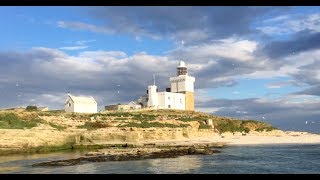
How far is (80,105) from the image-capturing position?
80.5 m

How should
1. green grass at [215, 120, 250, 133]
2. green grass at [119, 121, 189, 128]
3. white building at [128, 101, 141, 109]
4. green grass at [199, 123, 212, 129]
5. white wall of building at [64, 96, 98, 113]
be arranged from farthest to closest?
white building at [128, 101, 141, 109] → white wall of building at [64, 96, 98, 113] → green grass at [215, 120, 250, 133] → green grass at [199, 123, 212, 129] → green grass at [119, 121, 189, 128]

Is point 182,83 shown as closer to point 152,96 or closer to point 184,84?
point 184,84

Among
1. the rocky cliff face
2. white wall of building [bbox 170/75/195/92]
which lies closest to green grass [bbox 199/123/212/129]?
the rocky cliff face

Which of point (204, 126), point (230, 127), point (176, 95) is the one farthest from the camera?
point (176, 95)

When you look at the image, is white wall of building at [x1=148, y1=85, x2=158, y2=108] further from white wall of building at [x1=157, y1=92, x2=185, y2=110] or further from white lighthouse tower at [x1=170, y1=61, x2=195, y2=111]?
white lighthouse tower at [x1=170, y1=61, x2=195, y2=111]

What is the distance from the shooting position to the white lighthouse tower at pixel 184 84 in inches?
3861

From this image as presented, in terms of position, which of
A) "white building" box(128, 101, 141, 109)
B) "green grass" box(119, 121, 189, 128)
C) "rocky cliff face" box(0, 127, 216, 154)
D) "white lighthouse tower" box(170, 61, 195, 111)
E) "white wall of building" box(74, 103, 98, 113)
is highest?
"white lighthouse tower" box(170, 61, 195, 111)

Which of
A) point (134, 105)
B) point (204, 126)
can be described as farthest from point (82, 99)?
point (204, 126)

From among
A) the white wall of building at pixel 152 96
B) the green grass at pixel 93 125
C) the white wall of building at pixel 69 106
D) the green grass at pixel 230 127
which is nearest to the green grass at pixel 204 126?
the green grass at pixel 230 127

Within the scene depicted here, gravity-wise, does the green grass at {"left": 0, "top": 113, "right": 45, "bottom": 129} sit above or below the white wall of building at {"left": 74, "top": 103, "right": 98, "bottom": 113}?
below

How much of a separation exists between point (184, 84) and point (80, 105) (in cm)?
2934

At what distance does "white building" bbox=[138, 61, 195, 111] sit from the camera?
3647 inches
